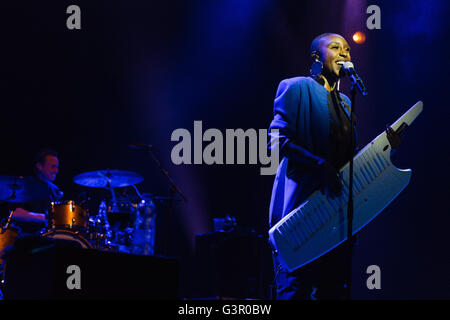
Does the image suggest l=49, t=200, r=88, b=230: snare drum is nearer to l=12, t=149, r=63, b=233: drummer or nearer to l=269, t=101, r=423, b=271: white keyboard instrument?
l=12, t=149, r=63, b=233: drummer

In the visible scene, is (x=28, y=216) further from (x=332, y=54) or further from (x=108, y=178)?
(x=332, y=54)

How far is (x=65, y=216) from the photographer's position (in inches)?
232

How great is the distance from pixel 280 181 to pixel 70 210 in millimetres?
3506

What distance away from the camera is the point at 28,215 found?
604cm

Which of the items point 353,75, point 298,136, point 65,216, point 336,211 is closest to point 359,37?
point 353,75

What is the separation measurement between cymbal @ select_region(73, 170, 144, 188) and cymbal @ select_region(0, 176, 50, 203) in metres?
0.44

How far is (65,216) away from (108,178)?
68 cm

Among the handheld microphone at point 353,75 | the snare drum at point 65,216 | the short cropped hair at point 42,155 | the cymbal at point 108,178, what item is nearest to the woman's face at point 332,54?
Answer: the handheld microphone at point 353,75

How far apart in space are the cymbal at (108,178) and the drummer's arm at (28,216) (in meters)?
0.58

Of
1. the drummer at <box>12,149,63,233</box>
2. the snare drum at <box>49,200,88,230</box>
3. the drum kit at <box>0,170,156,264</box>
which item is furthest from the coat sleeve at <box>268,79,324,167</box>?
the drummer at <box>12,149,63,233</box>

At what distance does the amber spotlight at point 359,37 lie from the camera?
5670mm

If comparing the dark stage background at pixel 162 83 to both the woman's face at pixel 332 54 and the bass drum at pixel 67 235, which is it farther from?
the woman's face at pixel 332 54

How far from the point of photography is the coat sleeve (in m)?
2.95
